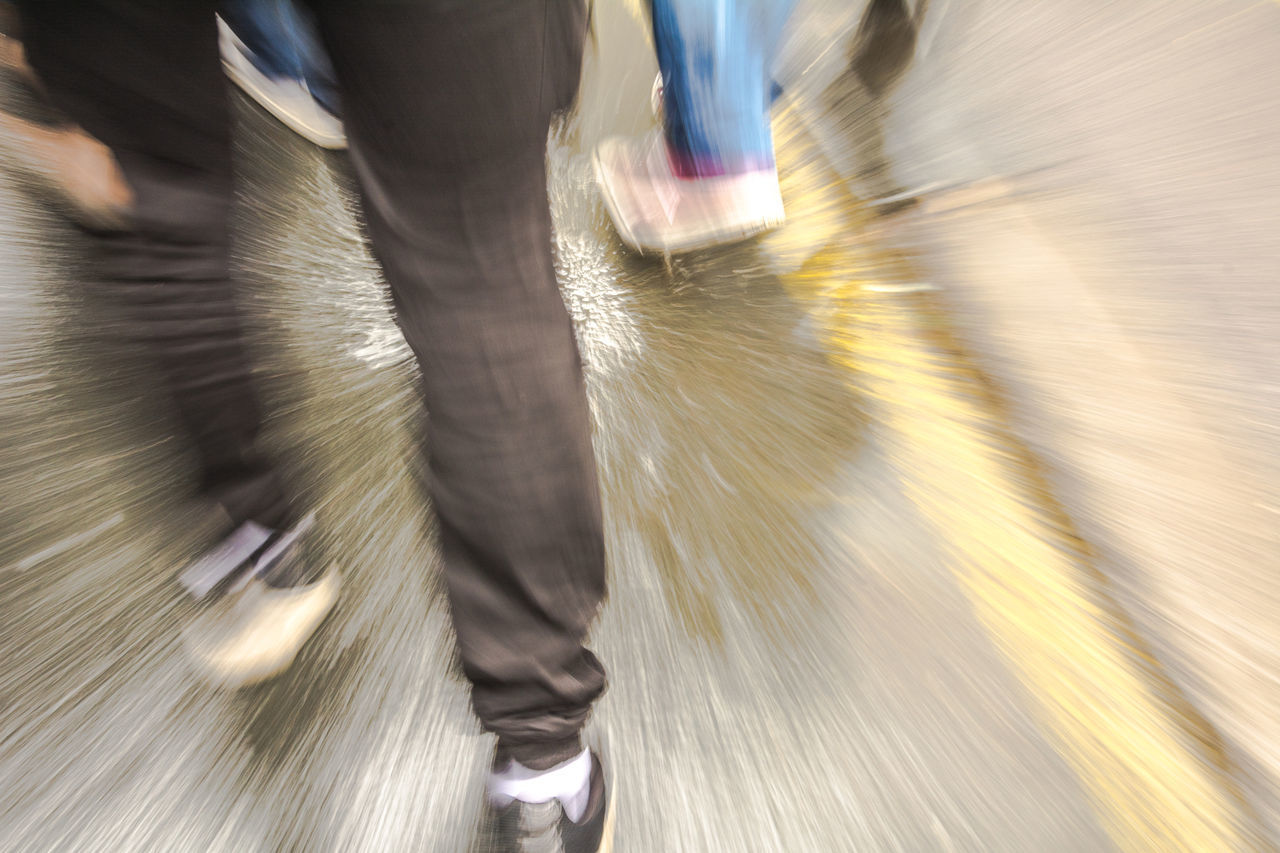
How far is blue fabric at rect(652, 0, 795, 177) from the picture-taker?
0.95 meters

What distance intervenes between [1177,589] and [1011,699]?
0.23 metres

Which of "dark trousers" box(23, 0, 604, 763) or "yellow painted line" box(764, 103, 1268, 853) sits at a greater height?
"dark trousers" box(23, 0, 604, 763)

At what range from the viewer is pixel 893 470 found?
0.83m

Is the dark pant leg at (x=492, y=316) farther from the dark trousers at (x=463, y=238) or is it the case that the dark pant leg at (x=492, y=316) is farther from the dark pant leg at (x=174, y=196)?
the dark pant leg at (x=174, y=196)

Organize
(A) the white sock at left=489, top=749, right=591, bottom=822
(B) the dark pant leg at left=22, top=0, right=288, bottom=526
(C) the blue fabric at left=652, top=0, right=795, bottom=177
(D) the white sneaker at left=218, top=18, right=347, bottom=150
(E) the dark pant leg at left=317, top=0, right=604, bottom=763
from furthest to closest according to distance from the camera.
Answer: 1. (D) the white sneaker at left=218, top=18, right=347, bottom=150
2. (C) the blue fabric at left=652, top=0, right=795, bottom=177
3. (A) the white sock at left=489, top=749, right=591, bottom=822
4. (B) the dark pant leg at left=22, top=0, right=288, bottom=526
5. (E) the dark pant leg at left=317, top=0, right=604, bottom=763

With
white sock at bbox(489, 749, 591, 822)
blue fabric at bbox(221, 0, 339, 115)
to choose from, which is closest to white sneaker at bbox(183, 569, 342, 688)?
white sock at bbox(489, 749, 591, 822)

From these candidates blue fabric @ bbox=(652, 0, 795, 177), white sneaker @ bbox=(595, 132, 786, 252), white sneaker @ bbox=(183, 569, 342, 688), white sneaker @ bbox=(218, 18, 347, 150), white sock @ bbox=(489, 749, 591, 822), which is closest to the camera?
white sock @ bbox=(489, 749, 591, 822)

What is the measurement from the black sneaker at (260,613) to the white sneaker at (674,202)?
0.72 m

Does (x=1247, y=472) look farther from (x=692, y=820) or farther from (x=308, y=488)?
(x=308, y=488)

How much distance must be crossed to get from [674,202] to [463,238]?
2.55 feet

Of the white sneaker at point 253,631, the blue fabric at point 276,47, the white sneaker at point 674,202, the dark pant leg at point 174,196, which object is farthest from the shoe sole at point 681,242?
the white sneaker at point 253,631

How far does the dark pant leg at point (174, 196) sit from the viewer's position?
0.45 metres

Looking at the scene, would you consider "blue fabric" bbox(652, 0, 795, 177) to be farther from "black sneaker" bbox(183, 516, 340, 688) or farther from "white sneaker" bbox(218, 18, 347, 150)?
"black sneaker" bbox(183, 516, 340, 688)

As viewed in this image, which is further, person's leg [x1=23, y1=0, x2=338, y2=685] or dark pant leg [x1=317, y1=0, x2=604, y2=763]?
person's leg [x1=23, y1=0, x2=338, y2=685]
